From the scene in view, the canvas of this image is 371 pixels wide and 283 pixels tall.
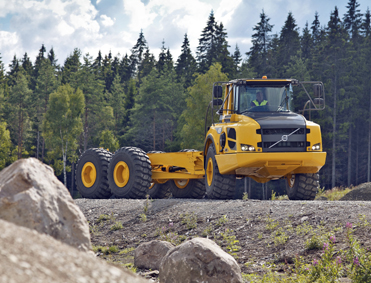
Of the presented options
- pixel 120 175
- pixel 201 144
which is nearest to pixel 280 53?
pixel 201 144

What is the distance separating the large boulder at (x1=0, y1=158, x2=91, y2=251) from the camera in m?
3.28

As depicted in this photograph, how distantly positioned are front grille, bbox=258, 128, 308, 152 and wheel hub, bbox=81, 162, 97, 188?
237 inches

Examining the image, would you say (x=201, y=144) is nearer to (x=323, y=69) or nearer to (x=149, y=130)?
(x=149, y=130)

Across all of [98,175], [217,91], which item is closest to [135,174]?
[98,175]

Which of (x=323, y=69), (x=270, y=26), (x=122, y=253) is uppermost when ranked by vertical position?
(x=270, y=26)

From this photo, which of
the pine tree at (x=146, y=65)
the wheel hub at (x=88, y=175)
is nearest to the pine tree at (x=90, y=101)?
the pine tree at (x=146, y=65)

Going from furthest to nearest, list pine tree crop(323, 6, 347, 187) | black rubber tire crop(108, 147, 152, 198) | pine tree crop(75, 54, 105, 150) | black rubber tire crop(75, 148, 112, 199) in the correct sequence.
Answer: pine tree crop(75, 54, 105, 150) → pine tree crop(323, 6, 347, 187) → black rubber tire crop(75, 148, 112, 199) → black rubber tire crop(108, 147, 152, 198)

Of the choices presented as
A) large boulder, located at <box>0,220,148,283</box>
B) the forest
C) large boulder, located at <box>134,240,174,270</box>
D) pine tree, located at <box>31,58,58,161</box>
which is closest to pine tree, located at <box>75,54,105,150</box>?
the forest

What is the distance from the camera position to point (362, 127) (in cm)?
5312

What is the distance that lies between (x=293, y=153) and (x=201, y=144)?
26.5 m

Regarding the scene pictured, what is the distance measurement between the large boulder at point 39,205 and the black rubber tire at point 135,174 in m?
7.81

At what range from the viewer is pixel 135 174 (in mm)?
11531

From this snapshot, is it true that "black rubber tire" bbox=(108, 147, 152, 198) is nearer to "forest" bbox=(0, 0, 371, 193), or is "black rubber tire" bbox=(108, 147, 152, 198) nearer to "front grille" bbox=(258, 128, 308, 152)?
"front grille" bbox=(258, 128, 308, 152)

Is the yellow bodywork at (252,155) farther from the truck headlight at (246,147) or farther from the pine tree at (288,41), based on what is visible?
the pine tree at (288,41)
